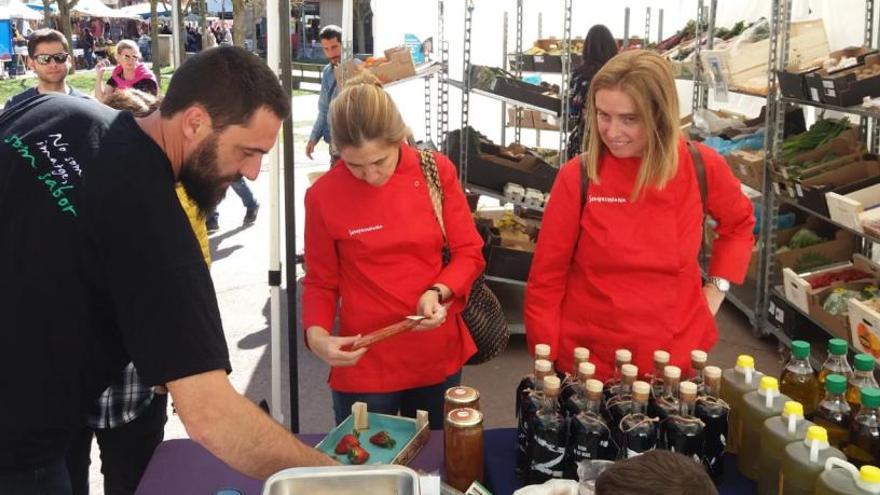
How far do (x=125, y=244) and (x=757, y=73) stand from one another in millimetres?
5299

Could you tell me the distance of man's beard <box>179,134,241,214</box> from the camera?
1600 mm

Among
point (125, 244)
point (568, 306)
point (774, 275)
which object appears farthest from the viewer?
point (774, 275)

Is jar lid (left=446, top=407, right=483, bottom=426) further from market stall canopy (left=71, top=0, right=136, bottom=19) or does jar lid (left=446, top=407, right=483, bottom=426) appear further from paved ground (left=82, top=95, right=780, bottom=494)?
market stall canopy (left=71, top=0, right=136, bottom=19)

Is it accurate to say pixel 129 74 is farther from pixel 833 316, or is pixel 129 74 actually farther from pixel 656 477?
pixel 656 477

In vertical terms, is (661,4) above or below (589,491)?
above

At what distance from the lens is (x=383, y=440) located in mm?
2021

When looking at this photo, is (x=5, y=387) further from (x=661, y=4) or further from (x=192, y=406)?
(x=661, y=4)

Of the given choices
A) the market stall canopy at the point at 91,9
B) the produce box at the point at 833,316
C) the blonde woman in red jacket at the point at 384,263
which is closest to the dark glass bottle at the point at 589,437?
the blonde woman in red jacket at the point at 384,263

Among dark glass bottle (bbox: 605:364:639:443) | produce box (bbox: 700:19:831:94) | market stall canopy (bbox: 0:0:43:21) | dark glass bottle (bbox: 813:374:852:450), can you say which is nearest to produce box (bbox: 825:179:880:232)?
produce box (bbox: 700:19:831:94)

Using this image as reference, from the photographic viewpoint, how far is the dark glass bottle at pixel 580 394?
5.95ft

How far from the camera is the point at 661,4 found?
28.5 ft

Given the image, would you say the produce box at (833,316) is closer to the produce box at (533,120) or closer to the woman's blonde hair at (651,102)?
the woman's blonde hair at (651,102)

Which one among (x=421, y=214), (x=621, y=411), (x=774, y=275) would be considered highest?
(x=421, y=214)

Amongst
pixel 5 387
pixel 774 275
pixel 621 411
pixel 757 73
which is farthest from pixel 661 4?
pixel 5 387
